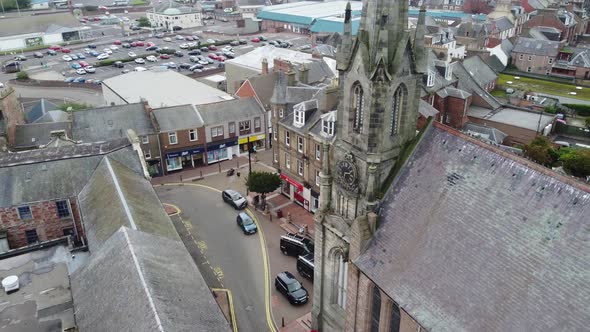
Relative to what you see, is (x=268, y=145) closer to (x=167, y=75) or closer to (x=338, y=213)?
(x=167, y=75)

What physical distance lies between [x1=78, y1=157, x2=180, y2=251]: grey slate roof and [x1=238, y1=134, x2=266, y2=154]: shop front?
24.3m

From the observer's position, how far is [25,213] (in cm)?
3378

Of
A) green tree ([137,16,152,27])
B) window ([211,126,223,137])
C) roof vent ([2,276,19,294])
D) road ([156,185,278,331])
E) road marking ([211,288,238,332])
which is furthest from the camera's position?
green tree ([137,16,152,27])

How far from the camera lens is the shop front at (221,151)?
5796 centimetres

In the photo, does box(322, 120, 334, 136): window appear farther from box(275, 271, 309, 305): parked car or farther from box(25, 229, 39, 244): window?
box(25, 229, 39, 244): window

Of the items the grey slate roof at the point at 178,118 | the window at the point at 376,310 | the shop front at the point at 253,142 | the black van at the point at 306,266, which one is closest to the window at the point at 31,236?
the black van at the point at 306,266

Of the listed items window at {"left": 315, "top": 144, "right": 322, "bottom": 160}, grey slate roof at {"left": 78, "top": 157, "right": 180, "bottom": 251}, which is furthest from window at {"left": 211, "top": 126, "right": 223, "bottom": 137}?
grey slate roof at {"left": 78, "top": 157, "right": 180, "bottom": 251}

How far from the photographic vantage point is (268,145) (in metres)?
62.8

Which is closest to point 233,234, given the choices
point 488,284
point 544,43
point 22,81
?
point 488,284

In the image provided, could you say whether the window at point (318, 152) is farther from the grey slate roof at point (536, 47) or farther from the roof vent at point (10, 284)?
the grey slate roof at point (536, 47)

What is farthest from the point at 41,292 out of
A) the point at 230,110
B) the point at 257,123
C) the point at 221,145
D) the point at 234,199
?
the point at 257,123

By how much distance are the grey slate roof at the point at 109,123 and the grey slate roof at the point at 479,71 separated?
50.9 meters

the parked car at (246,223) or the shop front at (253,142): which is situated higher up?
the shop front at (253,142)

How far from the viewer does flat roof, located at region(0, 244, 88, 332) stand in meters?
22.7
